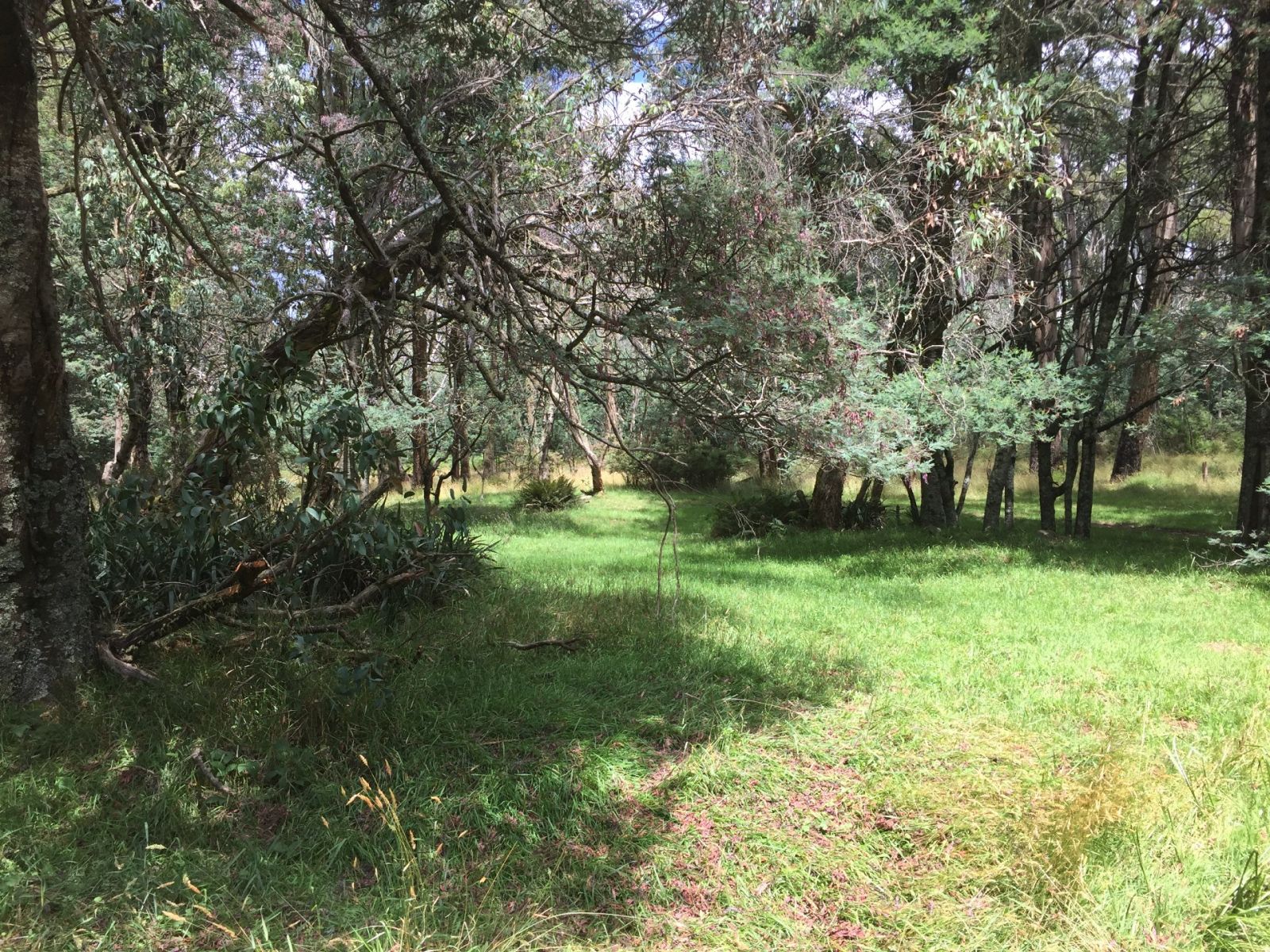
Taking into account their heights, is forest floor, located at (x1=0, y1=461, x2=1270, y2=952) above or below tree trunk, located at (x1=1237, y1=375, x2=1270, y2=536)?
below

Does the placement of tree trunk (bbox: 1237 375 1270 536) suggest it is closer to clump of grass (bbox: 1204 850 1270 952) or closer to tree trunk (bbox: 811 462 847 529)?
tree trunk (bbox: 811 462 847 529)

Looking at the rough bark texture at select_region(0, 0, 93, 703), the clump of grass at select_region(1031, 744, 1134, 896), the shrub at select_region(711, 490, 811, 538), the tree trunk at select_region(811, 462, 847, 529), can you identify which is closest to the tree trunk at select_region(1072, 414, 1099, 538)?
the tree trunk at select_region(811, 462, 847, 529)

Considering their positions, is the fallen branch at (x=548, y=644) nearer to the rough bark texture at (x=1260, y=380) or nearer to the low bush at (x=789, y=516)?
the low bush at (x=789, y=516)

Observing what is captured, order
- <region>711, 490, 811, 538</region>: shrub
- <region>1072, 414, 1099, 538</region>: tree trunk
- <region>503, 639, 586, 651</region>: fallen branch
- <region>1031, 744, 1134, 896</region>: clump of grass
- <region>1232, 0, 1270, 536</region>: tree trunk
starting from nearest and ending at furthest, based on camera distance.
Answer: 1. <region>1031, 744, 1134, 896</region>: clump of grass
2. <region>503, 639, 586, 651</region>: fallen branch
3. <region>1232, 0, 1270, 536</region>: tree trunk
4. <region>1072, 414, 1099, 538</region>: tree trunk
5. <region>711, 490, 811, 538</region>: shrub

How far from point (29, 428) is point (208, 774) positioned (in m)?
1.76

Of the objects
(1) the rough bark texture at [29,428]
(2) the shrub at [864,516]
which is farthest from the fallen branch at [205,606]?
(2) the shrub at [864,516]

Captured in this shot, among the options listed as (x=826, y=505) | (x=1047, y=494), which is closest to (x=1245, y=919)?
(x=1047, y=494)

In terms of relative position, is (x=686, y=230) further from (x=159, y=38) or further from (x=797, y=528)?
(x=797, y=528)

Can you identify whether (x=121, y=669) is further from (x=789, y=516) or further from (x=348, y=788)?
(x=789, y=516)

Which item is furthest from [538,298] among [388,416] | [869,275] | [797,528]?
[797,528]

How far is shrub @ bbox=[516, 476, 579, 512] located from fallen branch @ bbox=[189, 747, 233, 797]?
12.0 meters

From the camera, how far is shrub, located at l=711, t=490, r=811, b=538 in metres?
12.1

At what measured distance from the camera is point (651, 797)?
10.5 feet

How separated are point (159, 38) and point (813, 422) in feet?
19.1
